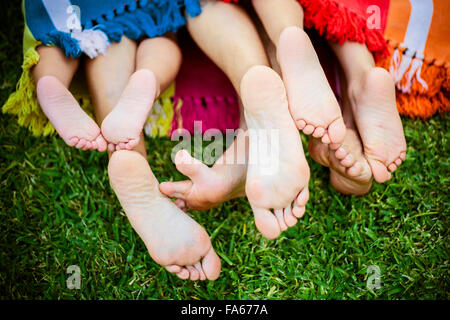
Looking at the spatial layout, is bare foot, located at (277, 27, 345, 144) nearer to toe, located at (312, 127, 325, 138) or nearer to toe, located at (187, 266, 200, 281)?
toe, located at (312, 127, 325, 138)

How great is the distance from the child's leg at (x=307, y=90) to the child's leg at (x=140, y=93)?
0.30 meters

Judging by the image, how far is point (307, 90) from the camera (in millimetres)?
886

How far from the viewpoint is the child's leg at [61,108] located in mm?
916

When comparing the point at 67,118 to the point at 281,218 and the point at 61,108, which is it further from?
the point at 281,218

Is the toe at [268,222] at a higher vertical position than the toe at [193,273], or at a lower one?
higher

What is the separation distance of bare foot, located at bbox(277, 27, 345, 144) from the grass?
0.92ft

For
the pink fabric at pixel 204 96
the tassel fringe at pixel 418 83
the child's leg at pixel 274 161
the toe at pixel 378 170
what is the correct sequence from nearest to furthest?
the child's leg at pixel 274 161 < the toe at pixel 378 170 < the tassel fringe at pixel 418 83 < the pink fabric at pixel 204 96

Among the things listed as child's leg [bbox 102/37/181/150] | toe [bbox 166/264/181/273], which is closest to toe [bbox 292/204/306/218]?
toe [bbox 166/264/181/273]

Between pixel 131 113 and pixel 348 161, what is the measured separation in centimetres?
49

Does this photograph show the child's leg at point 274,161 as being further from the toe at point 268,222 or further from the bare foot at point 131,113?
the bare foot at point 131,113

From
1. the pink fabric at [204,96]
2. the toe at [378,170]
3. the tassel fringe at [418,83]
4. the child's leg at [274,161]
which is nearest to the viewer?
the child's leg at [274,161]

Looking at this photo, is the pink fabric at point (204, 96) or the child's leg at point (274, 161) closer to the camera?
the child's leg at point (274, 161)

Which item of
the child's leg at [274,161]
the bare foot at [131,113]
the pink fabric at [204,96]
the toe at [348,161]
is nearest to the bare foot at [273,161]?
the child's leg at [274,161]

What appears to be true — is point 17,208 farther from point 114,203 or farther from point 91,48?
point 91,48
